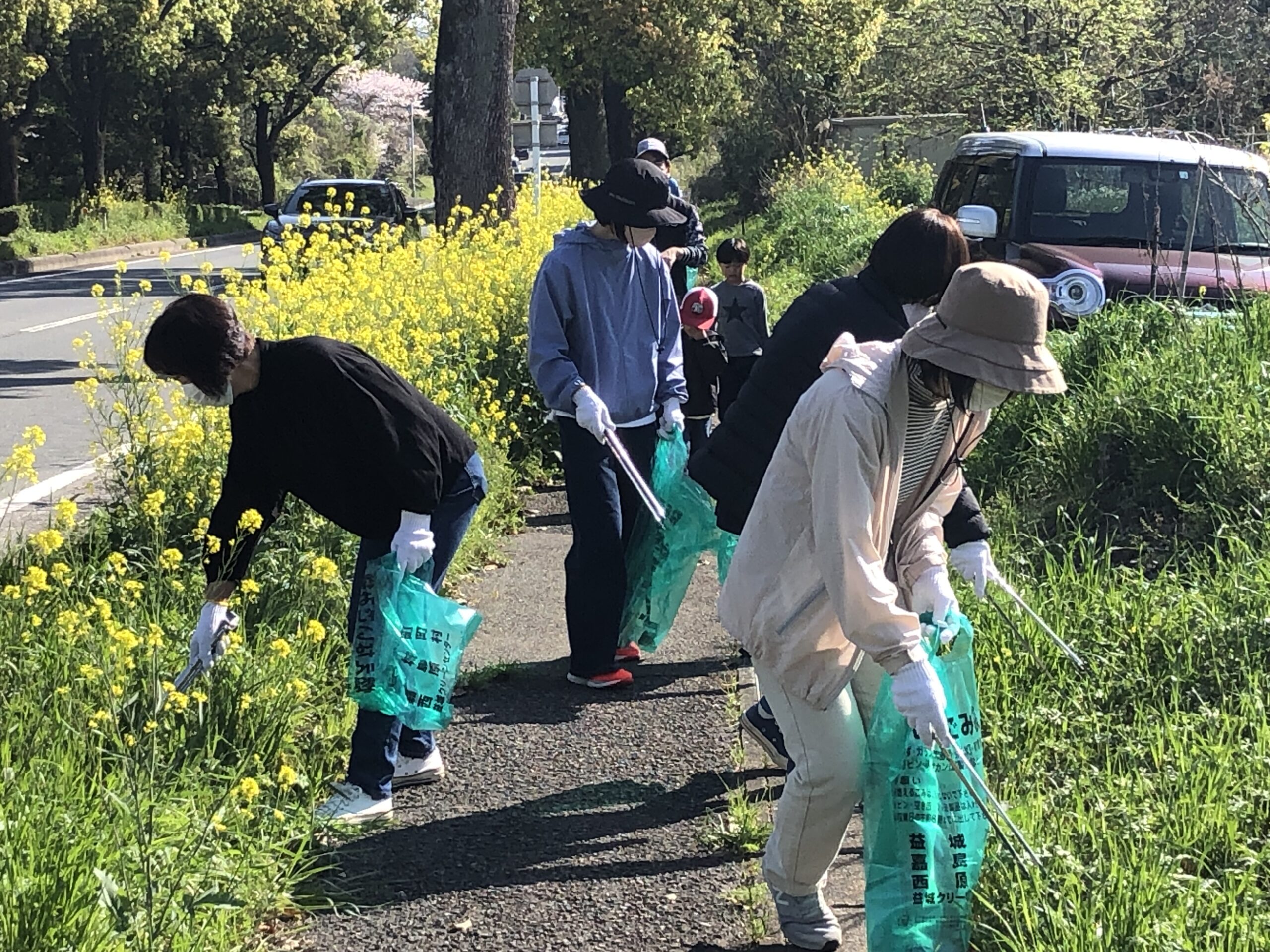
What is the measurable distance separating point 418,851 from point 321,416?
4.05 ft

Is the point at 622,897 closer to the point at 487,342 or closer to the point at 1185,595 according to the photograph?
the point at 1185,595

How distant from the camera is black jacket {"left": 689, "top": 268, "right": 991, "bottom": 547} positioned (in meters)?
3.59

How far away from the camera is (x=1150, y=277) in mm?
8469

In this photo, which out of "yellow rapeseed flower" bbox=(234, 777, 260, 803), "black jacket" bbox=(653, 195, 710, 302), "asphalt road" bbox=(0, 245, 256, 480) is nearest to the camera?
"yellow rapeseed flower" bbox=(234, 777, 260, 803)

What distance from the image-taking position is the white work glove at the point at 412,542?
3.80 metres

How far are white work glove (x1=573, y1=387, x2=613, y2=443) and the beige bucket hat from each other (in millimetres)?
2186

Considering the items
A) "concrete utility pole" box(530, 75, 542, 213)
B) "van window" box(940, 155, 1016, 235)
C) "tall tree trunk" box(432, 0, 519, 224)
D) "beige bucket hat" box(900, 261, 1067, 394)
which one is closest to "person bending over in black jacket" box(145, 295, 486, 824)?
"beige bucket hat" box(900, 261, 1067, 394)

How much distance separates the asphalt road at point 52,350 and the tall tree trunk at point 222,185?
72.2 feet

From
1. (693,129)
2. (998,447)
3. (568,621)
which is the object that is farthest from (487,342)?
(693,129)

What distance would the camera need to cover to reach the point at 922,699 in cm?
276

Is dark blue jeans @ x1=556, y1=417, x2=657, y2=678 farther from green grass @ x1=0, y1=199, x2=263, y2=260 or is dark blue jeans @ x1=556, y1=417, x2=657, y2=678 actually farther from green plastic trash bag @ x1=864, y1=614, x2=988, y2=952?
green grass @ x1=0, y1=199, x2=263, y2=260

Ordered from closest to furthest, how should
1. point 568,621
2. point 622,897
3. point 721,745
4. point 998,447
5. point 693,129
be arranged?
point 622,897 → point 721,745 → point 568,621 → point 998,447 → point 693,129

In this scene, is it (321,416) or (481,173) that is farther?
(481,173)

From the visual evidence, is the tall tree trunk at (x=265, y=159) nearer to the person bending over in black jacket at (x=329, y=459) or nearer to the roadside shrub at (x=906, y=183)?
the roadside shrub at (x=906, y=183)
